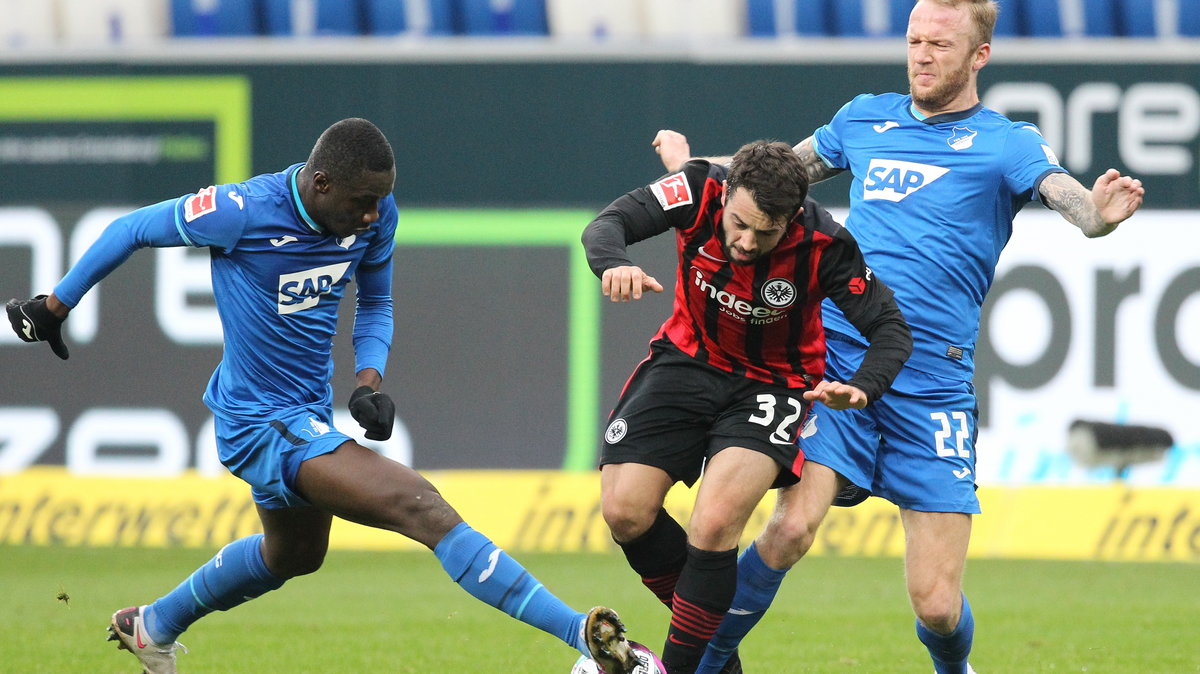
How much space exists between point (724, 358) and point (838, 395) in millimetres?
748

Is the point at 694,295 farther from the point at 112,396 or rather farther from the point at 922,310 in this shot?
the point at 112,396

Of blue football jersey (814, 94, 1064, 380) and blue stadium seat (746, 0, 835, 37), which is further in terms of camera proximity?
blue stadium seat (746, 0, 835, 37)

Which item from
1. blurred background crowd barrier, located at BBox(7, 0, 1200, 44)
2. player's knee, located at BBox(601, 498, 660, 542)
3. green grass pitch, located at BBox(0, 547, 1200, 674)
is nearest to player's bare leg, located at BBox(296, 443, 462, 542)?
player's knee, located at BBox(601, 498, 660, 542)

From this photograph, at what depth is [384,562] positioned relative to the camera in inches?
419

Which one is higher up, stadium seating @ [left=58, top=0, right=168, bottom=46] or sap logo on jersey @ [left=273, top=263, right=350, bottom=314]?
stadium seating @ [left=58, top=0, right=168, bottom=46]

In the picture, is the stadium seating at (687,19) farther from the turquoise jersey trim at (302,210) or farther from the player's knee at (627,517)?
the player's knee at (627,517)

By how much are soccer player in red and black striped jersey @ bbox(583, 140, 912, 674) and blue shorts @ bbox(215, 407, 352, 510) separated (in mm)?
1021

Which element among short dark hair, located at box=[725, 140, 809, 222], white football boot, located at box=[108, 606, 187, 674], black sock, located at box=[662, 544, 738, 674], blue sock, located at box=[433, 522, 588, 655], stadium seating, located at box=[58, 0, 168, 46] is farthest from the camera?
stadium seating, located at box=[58, 0, 168, 46]

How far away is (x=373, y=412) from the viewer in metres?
5.55

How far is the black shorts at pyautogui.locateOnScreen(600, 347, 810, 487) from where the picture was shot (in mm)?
5402

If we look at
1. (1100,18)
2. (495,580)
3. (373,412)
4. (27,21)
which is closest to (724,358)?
(495,580)

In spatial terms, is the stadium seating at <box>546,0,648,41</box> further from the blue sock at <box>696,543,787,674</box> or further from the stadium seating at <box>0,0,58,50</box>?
the blue sock at <box>696,543,787,674</box>

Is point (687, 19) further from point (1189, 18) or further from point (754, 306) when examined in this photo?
point (754, 306)

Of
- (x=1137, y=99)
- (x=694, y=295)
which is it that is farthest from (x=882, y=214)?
(x=1137, y=99)
